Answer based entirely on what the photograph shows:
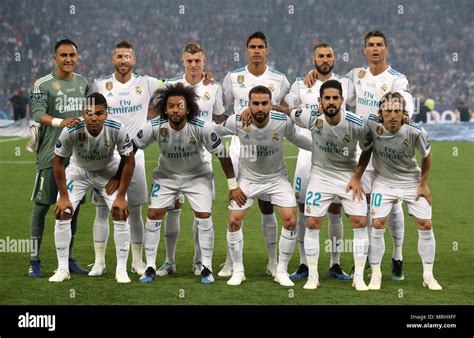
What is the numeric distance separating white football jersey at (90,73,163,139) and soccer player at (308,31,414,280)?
6.13ft

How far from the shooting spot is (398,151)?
7973mm

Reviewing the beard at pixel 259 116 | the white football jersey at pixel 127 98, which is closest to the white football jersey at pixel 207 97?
the white football jersey at pixel 127 98

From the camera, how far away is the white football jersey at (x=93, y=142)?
26.6ft

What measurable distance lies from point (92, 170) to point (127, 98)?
837 mm

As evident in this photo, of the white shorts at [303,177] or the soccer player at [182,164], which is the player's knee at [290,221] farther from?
the white shorts at [303,177]

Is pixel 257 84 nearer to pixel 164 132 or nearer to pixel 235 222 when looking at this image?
pixel 164 132

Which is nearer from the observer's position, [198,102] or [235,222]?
[235,222]

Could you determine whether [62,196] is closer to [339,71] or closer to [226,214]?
[226,214]

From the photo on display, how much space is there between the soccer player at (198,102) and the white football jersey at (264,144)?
41 cm

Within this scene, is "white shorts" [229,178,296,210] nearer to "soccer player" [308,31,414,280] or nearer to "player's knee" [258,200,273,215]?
"player's knee" [258,200,273,215]

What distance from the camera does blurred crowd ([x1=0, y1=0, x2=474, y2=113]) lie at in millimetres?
33188

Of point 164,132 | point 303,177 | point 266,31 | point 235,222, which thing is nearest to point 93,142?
point 164,132

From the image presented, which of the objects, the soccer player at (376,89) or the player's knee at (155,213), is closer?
the player's knee at (155,213)

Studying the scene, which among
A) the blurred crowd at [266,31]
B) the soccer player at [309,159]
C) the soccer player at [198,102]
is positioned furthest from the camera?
the blurred crowd at [266,31]
